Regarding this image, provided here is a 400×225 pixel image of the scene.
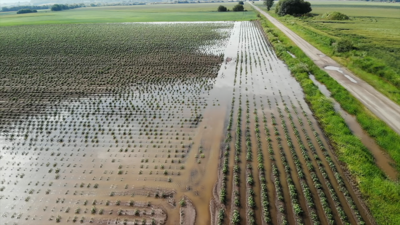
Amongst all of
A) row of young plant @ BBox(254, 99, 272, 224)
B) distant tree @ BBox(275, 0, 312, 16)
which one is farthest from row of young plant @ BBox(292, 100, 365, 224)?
distant tree @ BBox(275, 0, 312, 16)

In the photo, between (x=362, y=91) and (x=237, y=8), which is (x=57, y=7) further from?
(x=362, y=91)

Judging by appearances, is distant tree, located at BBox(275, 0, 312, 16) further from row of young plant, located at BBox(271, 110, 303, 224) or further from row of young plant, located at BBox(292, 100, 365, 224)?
row of young plant, located at BBox(271, 110, 303, 224)

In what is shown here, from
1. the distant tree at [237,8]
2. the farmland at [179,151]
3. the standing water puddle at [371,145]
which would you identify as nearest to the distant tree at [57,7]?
the distant tree at [237,8]

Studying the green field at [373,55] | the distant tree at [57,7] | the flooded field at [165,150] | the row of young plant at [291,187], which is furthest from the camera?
the distant tree at [57,7]

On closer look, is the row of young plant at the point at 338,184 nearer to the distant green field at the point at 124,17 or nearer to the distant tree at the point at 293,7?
the distant green field at the point at 124,17

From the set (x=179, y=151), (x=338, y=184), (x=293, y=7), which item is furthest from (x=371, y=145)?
(x=293, y=7)

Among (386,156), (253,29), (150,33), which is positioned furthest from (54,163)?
(253,29)
